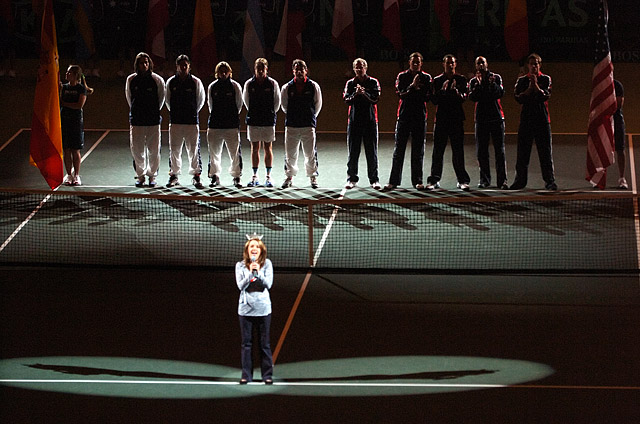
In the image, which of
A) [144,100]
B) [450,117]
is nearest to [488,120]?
[450,117]

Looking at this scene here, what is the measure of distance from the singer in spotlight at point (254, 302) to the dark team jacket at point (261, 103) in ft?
23.6

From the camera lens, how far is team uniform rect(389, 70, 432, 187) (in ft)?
52.3

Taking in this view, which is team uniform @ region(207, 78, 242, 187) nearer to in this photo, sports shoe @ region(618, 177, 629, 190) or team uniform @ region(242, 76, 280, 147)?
team uniform @ region(242, 76, 280, 147)

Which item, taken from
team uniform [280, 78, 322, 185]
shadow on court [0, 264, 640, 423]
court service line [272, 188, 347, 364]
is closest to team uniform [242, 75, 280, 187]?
team uniform [280, 78, 322, 185]

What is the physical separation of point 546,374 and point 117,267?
616 cm

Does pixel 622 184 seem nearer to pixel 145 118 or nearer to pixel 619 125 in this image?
pixel 619 125

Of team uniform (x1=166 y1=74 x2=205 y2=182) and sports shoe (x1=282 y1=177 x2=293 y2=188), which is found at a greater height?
team uniform (x1=166 y1=74 x2=205 y2=182)

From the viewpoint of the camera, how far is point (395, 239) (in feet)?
47.1

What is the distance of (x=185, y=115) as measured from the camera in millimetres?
16609

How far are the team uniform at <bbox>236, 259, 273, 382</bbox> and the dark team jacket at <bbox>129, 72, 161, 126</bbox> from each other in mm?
7633

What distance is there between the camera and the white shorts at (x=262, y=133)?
16609 millimetres

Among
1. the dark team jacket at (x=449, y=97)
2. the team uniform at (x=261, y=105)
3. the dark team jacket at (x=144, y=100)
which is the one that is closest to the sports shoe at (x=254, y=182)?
the team uniform at (x=261, y=105)

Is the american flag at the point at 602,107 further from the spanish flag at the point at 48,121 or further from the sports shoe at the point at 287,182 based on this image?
the spanish flag at the point at 48,121

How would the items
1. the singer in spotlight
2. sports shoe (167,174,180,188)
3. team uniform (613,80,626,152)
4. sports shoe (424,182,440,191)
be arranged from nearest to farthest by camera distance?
the singer in spotlight < team uniform (613,80,626,152) < sports shoe (424,182,440,191) < sports shoe (167,174,180,188)
